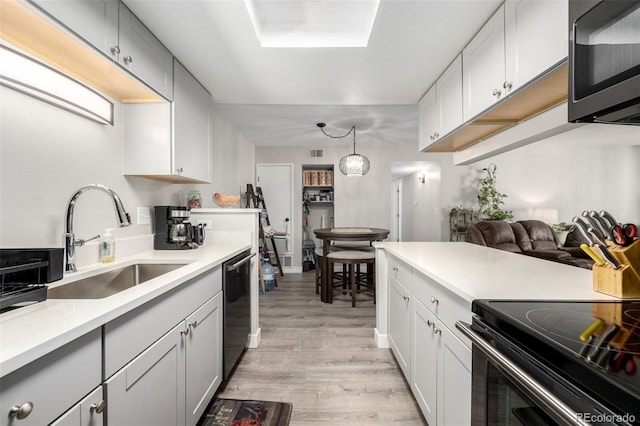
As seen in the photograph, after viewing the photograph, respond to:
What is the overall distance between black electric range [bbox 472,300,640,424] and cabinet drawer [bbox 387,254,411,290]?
964 millimetres

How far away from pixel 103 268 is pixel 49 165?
0.55 m

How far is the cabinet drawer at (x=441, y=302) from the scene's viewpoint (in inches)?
44.8

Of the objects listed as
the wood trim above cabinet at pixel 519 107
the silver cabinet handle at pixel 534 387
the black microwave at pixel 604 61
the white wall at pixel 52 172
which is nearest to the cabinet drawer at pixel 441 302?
the silver cabinet handle at pixel 534 387

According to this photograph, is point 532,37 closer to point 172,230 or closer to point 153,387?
point 153,387

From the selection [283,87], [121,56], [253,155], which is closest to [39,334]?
[121,56]

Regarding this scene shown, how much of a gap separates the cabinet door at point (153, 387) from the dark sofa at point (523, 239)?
402cm

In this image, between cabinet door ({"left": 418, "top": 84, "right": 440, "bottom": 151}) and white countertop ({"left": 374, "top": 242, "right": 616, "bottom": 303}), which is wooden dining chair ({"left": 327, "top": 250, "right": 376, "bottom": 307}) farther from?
white countertop ({"left": 374, "top": 242, "right": 616, "bottom": 303})

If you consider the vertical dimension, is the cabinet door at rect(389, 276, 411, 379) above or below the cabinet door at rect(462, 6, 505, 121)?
below

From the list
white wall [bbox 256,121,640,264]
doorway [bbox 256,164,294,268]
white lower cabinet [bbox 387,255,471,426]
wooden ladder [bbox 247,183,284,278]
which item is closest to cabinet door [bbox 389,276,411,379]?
white lower cabinet [bbox 387,255,471,426]

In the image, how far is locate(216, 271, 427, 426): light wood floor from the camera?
5.83 ft

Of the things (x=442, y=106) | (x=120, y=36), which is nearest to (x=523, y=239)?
(x=442, y=106)

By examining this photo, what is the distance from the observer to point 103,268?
1.57 meters

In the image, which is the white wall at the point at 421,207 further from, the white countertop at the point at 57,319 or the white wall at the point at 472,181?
the white countertop at the point at 57,319

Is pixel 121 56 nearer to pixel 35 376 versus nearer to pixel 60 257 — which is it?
pixel 60 257
